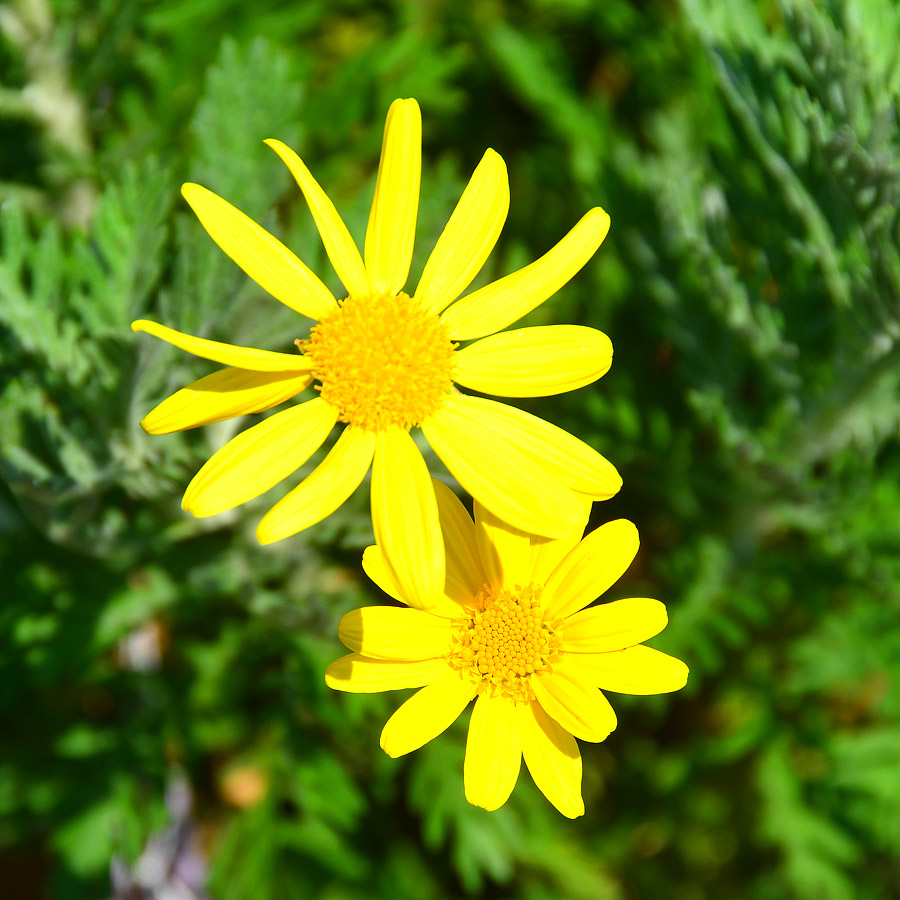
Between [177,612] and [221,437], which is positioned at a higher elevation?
[221,437]

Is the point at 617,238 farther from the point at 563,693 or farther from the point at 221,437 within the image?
the point at 563,693

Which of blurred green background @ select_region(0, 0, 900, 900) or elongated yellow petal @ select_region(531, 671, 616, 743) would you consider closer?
elongated yellow petal @ select_region(531, 671, 616, 743)

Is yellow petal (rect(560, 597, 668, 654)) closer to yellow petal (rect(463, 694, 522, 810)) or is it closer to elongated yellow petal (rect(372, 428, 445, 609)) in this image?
yellow petal (rect(463, 694, 522, 810))

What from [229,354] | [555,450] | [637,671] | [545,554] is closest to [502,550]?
[545,554]

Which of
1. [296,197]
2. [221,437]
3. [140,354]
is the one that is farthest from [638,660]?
[296,197]

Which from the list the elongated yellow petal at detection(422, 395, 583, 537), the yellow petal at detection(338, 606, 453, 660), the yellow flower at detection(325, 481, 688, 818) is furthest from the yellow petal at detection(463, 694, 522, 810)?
the elongated yellow petal at detection(422, 395, 583, 537)

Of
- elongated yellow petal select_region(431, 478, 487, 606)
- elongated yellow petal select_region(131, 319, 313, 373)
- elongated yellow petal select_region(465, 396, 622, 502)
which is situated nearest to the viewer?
elongated yellow petal select_region(131, 319, 313, 373)
